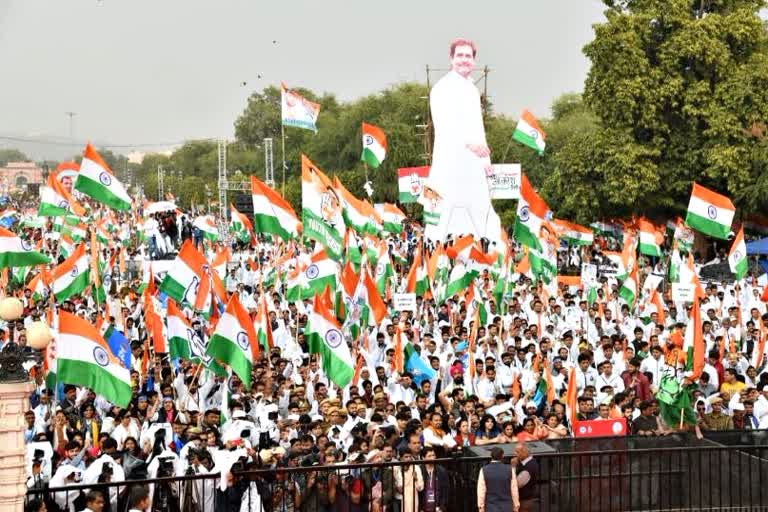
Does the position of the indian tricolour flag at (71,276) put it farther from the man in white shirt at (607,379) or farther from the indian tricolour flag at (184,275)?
the man in white shirt at (607,379)

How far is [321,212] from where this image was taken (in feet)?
53.5

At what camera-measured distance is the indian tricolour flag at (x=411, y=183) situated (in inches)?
1478

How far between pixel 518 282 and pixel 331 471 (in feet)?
49.8

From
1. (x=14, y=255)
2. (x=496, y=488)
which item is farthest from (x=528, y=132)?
(x=496, y=488)

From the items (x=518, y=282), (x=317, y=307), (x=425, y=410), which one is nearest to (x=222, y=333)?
(x=317, y=307)

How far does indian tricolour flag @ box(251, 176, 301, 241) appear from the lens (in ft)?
54.2

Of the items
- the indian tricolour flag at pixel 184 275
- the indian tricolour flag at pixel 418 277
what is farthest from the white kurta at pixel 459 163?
the indian tricolour flag at pixel 184 275

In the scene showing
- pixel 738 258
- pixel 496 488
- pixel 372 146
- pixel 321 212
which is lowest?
pixel 496 488

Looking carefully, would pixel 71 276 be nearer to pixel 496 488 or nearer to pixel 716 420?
pixel 716 420

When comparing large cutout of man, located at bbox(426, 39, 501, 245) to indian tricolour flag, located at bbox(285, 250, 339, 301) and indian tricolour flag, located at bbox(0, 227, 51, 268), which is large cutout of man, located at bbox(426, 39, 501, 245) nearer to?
indian tricolour flag, located at bbox(285, 250, 339, 301)

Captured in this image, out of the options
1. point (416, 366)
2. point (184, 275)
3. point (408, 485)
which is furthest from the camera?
point (184, 275)

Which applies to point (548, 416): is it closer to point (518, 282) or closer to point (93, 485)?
point (93, 485)

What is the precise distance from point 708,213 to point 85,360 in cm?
1155

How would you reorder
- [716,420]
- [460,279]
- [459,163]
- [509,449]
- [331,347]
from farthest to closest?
[459,163] → [460,279] → [331,347] → [716,420] → [509,449]
